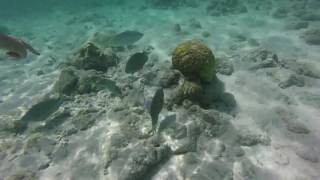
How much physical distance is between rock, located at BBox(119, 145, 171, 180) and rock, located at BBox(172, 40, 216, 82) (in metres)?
1.94

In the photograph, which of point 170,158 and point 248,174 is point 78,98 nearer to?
point 170,158

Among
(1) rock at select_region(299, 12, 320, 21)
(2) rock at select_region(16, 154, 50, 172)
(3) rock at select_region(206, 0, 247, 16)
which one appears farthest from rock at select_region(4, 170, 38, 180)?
(3) rock at select_region(206, 0, 247, 16)

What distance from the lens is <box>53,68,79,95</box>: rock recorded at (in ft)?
25.5

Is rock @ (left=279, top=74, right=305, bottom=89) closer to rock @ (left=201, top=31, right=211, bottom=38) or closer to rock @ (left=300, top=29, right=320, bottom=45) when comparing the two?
rock @ (left=300, top=29, right=320, bottom=45)

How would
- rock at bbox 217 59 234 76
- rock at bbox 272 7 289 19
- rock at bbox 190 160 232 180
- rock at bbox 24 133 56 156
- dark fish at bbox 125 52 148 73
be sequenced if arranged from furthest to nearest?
rock at bbox 272 7 289 19
rock at bbox 217 59 234 76
dark fish at bbox 125 52 148 73
rock at bbox 24 133 56 156
rock at bbox 190 160 232 180

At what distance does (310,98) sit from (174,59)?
3260mm

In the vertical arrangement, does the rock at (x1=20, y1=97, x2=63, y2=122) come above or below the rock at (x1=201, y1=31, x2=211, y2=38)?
above

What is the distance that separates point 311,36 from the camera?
10609mm

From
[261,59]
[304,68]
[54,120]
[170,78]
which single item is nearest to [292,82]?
[304,68]

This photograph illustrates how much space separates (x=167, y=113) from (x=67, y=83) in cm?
293

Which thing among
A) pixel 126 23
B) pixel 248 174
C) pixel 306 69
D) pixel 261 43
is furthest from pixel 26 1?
pixel 248 174

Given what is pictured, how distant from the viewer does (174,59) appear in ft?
22.4

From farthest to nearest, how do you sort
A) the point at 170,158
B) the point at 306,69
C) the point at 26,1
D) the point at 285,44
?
the point at 26,1 → the point at 285,44 → the point at 306,69 → the point at 170,158

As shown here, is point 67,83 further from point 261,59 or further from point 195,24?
point 195,24
